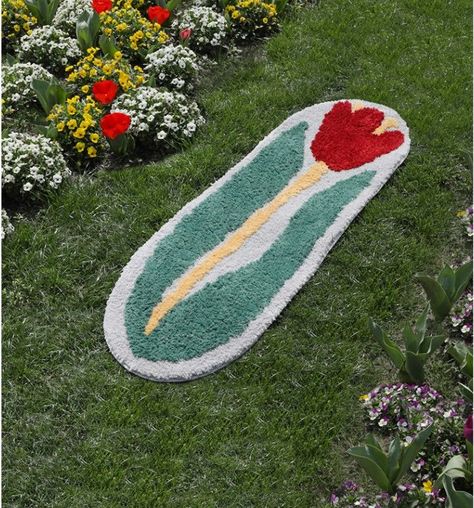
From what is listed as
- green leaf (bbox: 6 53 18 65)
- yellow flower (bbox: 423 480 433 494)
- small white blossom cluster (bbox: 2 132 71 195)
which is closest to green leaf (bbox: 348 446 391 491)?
yellow flower (bbox: 423 480 433 494)

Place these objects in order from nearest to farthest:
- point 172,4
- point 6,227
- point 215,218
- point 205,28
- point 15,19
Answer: point 6,227, point 215,218, point 205,28, point 15,19, point 172,4

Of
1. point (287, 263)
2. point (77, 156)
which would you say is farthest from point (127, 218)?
point (287, 263)

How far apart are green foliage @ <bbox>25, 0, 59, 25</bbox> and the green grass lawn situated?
104 cm

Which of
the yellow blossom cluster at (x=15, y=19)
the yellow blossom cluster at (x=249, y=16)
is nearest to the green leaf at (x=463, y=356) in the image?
the yellow blossom cluster at (x=249, y=16)

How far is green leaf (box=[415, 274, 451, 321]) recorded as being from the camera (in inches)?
158

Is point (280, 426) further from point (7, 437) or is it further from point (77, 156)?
point (77, 156)

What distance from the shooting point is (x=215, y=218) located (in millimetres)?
4562

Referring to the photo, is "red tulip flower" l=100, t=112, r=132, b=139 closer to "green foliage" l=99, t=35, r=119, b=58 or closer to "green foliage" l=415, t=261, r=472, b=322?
"green foliage" l=99, t=35, r=119, b=58

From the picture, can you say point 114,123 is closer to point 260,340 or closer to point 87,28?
point 87,28

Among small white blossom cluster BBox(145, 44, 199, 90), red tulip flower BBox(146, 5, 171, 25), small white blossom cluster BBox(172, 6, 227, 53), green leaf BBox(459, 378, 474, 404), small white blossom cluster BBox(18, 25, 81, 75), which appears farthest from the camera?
red tulip flower BBox(146, 5, 171, 25)

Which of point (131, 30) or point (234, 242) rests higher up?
point (131, 30)

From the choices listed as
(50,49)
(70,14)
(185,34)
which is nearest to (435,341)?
(185,34)

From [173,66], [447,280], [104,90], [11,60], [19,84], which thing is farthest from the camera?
[11,60]

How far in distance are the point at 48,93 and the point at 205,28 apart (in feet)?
3.44
